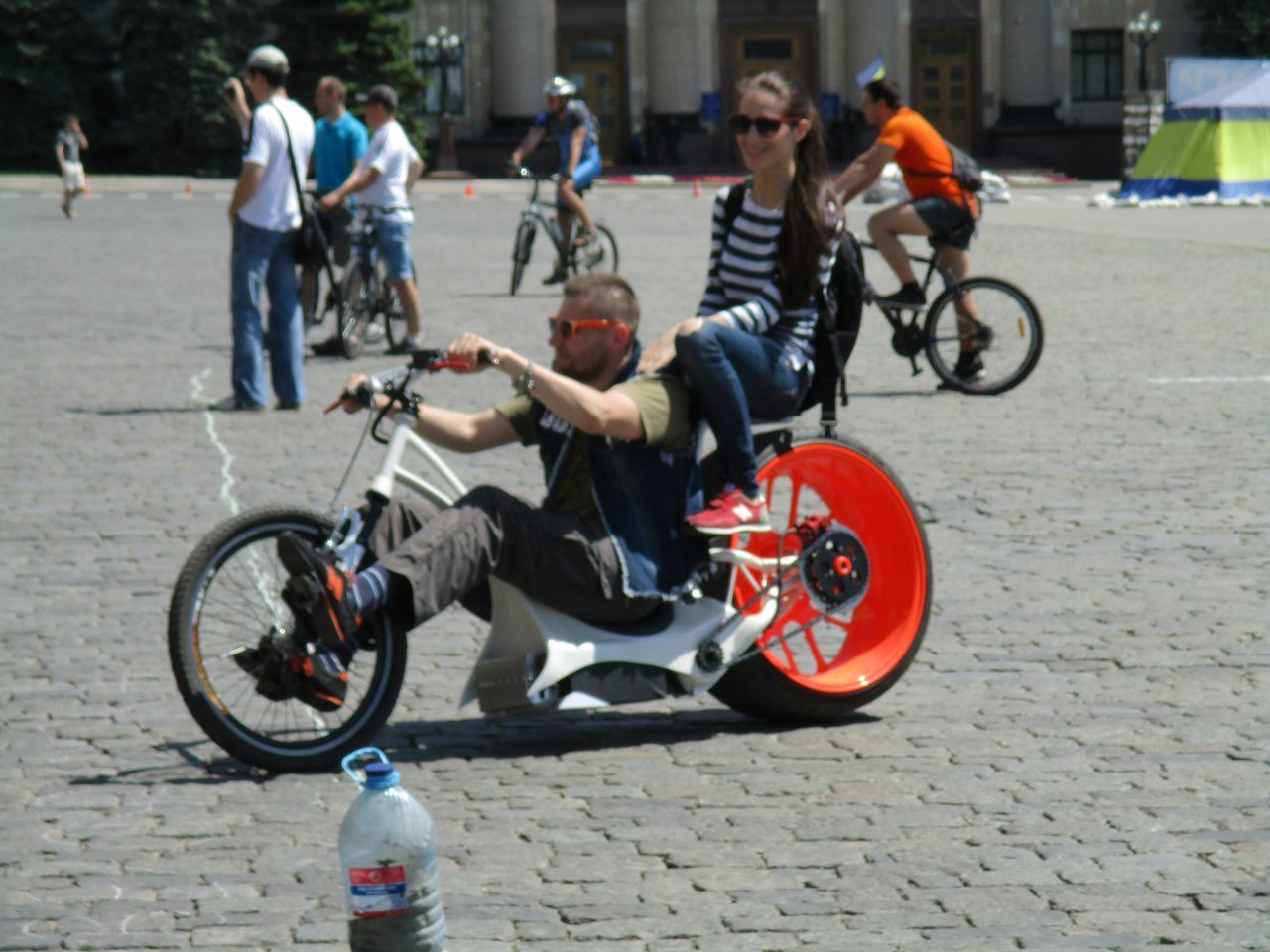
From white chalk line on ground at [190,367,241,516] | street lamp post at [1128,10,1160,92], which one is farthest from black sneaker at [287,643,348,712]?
street lamp post at [1128,10,1160,92]

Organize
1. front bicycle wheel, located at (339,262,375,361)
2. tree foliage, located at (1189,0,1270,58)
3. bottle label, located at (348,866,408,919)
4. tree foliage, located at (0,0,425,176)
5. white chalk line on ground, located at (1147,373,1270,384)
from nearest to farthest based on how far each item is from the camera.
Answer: bottle label, located at (348,866,408,919) → white chalk line on ground, located at (1147,373,1270,384) → front bicycle wheel, located at (339,262,375,361) → tree foliage, located at (0,0,425,176) → tree foliage, located at (1189,0,1270,58)

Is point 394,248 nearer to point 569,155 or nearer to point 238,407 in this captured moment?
point 238,407

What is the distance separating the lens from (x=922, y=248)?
23594 mm

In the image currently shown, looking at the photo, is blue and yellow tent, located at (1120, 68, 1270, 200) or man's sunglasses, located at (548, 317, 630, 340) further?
blue and yellow tent, located at (1120, 68, 1270, 200)

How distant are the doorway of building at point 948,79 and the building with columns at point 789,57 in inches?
1.5

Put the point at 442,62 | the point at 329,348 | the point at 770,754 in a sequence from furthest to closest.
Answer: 1. the point at 442,62
2. the point at 329,348
3. the point at 770,754

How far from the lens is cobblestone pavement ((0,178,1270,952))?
4480 mm

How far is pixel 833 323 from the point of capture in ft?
20.9

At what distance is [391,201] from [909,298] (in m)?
4.02

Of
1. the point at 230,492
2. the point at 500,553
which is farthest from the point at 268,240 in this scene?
the point at 500,553

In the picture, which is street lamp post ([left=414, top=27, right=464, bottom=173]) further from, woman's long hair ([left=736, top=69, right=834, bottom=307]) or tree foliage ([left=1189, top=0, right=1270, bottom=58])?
woman's long hair ([left=736, top=69, right=834, bottom=307])

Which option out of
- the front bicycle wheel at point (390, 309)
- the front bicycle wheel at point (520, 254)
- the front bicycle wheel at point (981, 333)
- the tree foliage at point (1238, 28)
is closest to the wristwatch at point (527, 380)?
the front bicycle wheel at point (981, 333)

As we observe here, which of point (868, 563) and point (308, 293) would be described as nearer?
point (868, 563)

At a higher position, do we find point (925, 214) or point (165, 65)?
point (165, 65)
